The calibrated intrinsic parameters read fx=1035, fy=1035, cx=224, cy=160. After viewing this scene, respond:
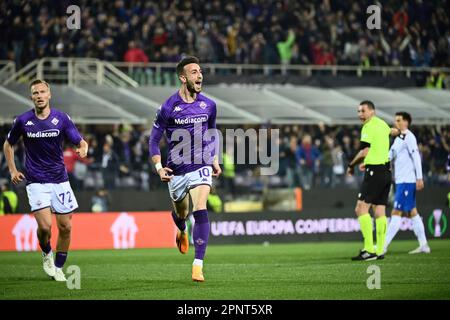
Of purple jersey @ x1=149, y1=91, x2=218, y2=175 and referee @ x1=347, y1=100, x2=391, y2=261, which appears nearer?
purple jersey @ x1=149, y1=91, x2=218, y2=175

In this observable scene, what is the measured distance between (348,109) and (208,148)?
1922 cm

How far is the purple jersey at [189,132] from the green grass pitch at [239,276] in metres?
1.63

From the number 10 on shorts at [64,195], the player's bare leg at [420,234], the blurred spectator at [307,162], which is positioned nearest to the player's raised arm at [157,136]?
the number 10 on shorts at [64,195]

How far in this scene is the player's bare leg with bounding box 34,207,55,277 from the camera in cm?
1409

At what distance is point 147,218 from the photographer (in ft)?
83.4

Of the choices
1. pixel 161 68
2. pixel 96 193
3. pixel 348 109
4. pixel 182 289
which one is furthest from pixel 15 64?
pixel 182 289

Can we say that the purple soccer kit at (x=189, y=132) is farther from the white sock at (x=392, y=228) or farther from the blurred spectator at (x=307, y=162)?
the blurred spectator at (x=307, y=162)

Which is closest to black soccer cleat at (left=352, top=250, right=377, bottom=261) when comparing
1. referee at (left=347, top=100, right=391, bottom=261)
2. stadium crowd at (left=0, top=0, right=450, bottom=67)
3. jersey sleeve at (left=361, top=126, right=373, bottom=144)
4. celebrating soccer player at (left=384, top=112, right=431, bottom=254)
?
referee at (left=347, top=100, right=391, bottom=261)

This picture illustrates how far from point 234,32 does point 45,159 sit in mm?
22065

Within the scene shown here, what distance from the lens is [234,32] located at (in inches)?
1403

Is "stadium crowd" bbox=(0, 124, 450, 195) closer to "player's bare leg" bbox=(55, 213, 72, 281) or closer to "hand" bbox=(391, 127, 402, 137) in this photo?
"hand" bbox=(391, 127, 402, 137)

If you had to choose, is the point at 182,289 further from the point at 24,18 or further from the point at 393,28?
the point at 393,28

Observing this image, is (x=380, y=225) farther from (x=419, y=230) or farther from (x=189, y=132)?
(x=189, y=132)

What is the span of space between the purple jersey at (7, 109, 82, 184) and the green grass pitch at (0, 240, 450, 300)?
4.85ft
